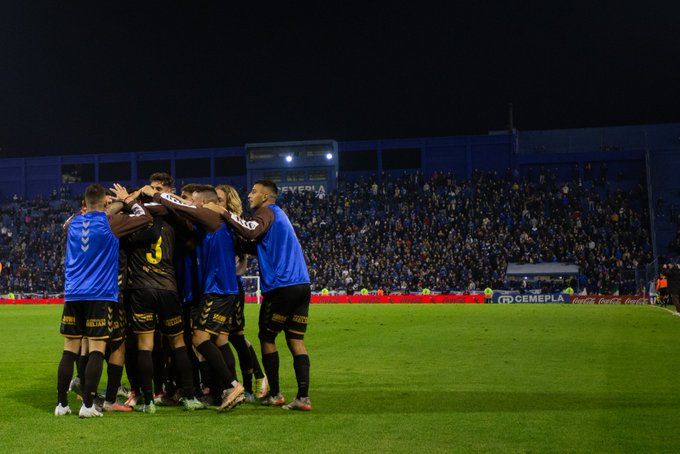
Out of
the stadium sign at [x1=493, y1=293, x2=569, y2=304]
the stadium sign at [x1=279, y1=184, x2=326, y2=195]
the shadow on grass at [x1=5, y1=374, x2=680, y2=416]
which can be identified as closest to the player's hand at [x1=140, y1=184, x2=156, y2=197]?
the shadow on grass at [x1=5, y1=374, x2=680, y2=416]

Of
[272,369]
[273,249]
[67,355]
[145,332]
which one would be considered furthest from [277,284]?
[67,355]

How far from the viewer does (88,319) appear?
8.39 meters

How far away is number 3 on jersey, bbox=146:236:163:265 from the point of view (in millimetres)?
8680

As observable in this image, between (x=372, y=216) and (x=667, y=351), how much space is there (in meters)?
41.8

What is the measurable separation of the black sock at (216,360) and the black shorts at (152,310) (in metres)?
0.38

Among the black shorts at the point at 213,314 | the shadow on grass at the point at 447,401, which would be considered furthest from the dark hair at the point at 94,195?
the shadow on grass at the point at 447,401

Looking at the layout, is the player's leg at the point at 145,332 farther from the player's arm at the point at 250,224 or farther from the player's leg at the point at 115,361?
the player's arm at the point at 250,224

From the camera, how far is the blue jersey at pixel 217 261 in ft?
28.9

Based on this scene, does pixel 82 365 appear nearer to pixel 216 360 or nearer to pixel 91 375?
pixel 91 375

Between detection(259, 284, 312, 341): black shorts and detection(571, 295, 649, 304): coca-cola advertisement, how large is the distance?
1373 inches

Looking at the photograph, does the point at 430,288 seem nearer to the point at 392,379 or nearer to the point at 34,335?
the point at 34,335

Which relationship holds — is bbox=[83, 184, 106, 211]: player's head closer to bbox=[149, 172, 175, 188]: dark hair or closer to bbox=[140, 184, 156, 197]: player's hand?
bbox=[140, 184, 156, 197]: player's hand

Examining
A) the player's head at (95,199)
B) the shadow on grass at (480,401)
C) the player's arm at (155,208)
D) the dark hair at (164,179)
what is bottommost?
the shadow on grass at (480,401)

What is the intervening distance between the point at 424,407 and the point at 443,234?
142 feet
